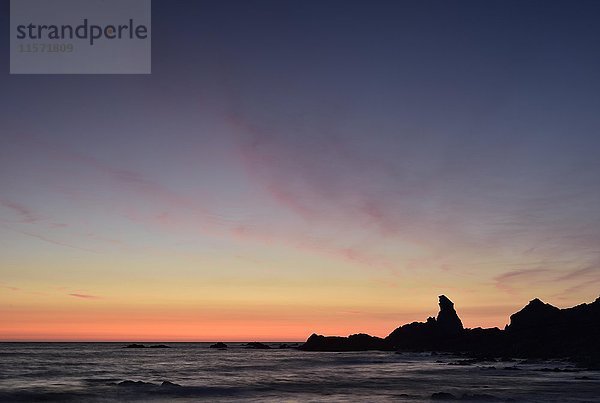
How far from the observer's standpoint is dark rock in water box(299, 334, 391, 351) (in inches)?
7239

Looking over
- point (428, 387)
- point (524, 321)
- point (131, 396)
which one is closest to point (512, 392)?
point (428, 387)

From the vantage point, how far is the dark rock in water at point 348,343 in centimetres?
18388

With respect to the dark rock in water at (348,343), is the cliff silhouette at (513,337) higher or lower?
higher

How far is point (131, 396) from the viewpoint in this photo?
154ft

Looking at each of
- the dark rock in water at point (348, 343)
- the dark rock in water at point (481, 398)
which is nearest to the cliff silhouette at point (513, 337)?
the dark rock in water at point (348, 343)

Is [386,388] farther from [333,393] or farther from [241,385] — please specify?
[241,385]

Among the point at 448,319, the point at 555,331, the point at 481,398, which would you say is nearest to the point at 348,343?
the point at 448,319

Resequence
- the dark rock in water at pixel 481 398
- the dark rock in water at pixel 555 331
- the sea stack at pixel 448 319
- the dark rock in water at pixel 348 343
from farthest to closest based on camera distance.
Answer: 1. the dark rock in water at pixel 348 343
2. the sea stack at pixel 448 319
3. the dark rock in water at pixel 555 331
4. the dark rock in water at pixel 481 398

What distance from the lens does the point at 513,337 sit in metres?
118

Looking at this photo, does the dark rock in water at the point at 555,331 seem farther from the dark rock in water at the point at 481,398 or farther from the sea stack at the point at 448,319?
the dark rock in water at the point at 481,398

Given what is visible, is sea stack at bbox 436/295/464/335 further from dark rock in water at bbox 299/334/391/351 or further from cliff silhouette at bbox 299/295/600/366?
dark rock in water at bbox 299/334/391/351

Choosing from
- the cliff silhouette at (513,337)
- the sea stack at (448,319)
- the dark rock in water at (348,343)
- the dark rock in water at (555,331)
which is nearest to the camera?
the dark rock in water at (555,331)

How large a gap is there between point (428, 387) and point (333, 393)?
10891 millimetres

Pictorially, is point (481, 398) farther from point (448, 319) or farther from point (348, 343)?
point (348, 343)
